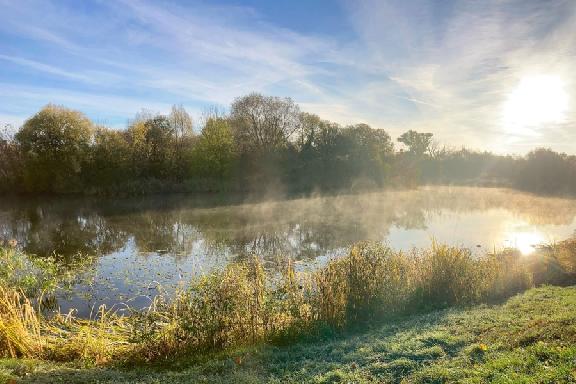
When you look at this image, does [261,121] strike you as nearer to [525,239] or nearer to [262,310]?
[525,239]

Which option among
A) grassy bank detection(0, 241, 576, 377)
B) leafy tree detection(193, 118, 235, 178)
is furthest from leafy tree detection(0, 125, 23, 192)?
grassy bank detection(0, 241, 576, 377)

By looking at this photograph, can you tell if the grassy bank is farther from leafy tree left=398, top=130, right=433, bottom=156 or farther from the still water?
leafy tree left=398, top=130, right=433, bottom=156

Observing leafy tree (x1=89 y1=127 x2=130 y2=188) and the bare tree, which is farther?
the bare tree

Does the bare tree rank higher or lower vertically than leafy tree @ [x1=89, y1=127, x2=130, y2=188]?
higher

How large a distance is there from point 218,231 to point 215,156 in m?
32.0

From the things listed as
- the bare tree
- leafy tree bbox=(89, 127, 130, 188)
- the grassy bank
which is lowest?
the grassy bank

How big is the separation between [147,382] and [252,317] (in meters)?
3.38

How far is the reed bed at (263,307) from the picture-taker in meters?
9.00

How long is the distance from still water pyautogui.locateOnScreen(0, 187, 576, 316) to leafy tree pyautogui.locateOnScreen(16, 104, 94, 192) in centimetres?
759

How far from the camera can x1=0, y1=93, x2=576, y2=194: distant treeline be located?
2181 inches

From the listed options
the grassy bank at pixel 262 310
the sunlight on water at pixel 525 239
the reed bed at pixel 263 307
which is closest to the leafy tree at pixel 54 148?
the grassy bank at pixel 262 310

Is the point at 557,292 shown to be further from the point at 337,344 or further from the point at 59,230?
the point at 59,230

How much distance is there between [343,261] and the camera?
12094 mm

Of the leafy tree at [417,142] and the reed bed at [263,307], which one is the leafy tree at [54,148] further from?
the leafy tree at [417,142]
